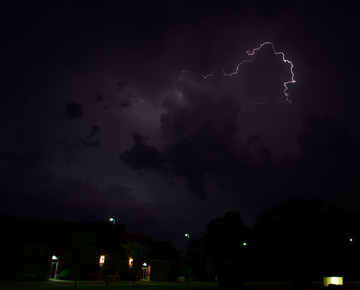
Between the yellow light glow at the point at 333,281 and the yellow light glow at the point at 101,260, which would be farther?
the yellow light glow at the point at 101,260

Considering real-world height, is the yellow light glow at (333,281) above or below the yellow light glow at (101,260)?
below

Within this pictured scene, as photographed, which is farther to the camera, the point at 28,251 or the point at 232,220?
the point at 232,220

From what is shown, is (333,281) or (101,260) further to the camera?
(101,260)

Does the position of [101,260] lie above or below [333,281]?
above

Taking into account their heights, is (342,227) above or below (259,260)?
above

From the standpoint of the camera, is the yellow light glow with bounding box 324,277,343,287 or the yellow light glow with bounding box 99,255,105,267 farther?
the yellow light glow with bounding box 99,255,105,267

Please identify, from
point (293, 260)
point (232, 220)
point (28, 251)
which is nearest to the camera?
point (28, 251)

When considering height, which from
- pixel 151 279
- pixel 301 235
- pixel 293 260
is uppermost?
A: pixel 301 235

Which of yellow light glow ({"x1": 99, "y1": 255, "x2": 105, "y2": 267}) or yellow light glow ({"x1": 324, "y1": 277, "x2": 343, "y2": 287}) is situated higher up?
yellow light glow ({"x1": 99, "y1": 255, "x2": 105, "y2": 267})

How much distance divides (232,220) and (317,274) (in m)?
18.3

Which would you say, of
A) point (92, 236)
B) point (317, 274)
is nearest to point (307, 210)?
point (317, 274)

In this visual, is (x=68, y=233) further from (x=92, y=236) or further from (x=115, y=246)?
(x=115, y=246)

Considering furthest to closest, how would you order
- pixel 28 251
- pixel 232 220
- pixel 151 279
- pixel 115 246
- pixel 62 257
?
pixel 232 220 < pixel 151 279 < pixel 115 246 < pixel 62 257 < pixel 28 251

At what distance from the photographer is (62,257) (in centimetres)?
4306
